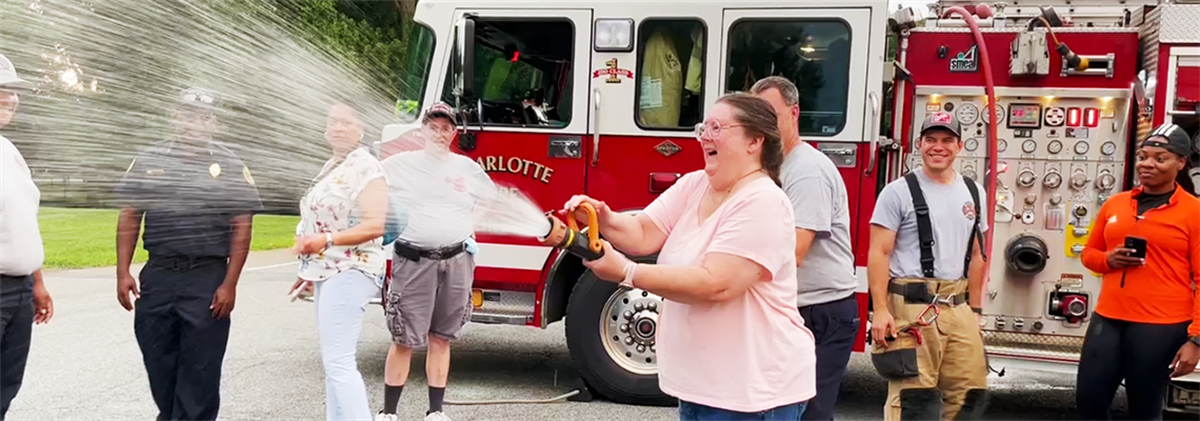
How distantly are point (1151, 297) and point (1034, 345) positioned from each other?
1420 mm

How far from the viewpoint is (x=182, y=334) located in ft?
14.3

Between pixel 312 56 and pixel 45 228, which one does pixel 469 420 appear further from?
pixel 312 56

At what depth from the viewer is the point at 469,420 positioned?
555 cm

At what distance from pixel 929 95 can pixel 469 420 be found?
355 centimetres

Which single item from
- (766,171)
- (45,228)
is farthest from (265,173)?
(766,171)

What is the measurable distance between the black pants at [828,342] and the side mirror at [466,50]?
2.69 meters

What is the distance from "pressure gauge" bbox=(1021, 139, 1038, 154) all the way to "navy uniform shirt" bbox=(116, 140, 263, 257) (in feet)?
15.0

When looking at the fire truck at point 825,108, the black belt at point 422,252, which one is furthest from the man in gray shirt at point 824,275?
the black belt at point 422,252

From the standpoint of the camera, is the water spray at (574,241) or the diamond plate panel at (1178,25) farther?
the diamond plate panel at (1178,25)

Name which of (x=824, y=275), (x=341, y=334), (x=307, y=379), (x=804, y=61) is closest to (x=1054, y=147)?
(x=804, y=61)

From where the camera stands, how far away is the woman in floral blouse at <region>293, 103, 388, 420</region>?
171 inches

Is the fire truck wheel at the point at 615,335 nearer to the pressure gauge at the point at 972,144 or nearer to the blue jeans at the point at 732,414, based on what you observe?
the pressure gauge at the point at 972,144

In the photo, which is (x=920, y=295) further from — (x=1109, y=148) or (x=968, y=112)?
(x=1109, y=148)

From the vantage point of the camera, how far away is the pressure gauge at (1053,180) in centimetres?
552
